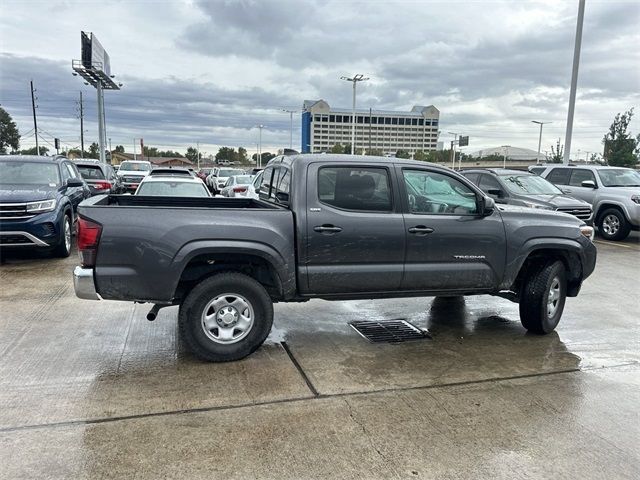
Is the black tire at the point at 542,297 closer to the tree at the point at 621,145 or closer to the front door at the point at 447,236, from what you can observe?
the front door at the point at 447,236

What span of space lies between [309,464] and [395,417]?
2.77 ft

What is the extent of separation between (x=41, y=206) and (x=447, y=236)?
6.81 m

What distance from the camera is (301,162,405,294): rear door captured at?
14.7ft

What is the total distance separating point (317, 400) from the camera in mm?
3729

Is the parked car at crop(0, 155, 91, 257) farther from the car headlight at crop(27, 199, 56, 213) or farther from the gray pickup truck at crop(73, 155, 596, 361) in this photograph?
the gray pickup truck at crop(73, 155, 596, 361)

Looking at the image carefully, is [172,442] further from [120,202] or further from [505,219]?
[505,219]

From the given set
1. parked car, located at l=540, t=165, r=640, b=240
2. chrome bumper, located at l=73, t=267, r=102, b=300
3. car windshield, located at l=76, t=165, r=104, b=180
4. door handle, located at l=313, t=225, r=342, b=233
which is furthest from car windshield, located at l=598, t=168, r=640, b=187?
car windshield, located at l=76, t=165, r=104, b=180

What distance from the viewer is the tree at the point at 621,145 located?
3688 centimetres

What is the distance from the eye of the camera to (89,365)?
4.25 m

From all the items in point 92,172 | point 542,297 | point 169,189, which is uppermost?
point 92,172

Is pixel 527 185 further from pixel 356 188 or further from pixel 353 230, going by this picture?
pixel 353 230

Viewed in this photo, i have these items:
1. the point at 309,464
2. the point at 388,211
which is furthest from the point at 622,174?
the point at 309,464

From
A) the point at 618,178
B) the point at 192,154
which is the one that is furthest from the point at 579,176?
the point at 192,154

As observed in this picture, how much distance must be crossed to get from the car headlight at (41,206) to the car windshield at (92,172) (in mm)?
6492
